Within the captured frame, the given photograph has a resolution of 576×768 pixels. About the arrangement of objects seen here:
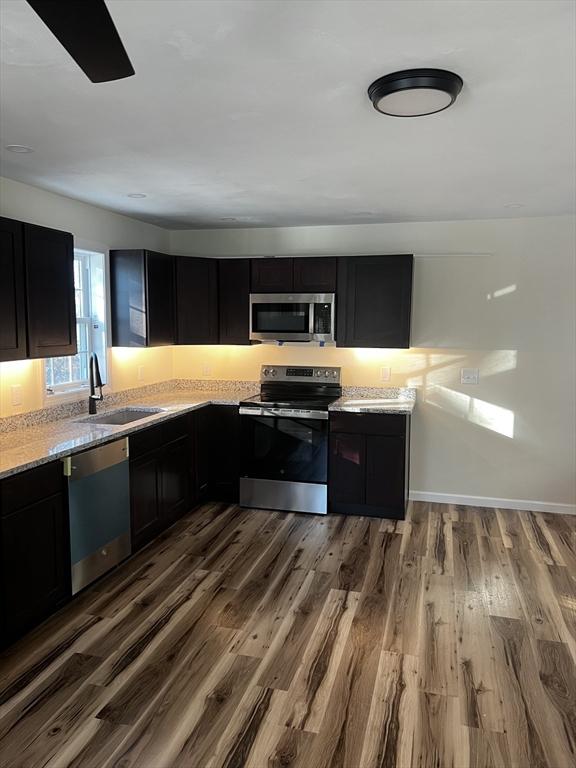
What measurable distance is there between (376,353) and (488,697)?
304cm

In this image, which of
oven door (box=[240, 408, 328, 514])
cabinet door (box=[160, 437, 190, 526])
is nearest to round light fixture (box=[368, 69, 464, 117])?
oven door (box=[240, 408, 328, 514])

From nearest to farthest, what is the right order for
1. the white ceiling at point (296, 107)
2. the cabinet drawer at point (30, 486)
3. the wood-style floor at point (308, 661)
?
the white ceiling at point (296, 107) < the wood-style floor at point (308, 661) < the cabinet drawer at point (30, 486)

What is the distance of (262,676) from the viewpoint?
8.25 feet

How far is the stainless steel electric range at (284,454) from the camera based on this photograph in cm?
452

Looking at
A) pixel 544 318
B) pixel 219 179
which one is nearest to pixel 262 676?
pixel 219 179

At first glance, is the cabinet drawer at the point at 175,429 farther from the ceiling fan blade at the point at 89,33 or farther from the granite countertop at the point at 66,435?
the ceiling fan blade at the point at 89,33

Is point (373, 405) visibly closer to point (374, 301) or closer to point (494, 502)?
point (374, 301)

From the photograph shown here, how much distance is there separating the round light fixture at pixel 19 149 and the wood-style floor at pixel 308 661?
8.05 feet

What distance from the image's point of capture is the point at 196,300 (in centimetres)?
493

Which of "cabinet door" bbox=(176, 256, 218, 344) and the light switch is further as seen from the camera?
"cabinet door" bbox=(176, 256, 218, 344)

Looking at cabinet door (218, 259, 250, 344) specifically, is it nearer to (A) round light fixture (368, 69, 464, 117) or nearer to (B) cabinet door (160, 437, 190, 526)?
(B) cabinet door (160, 437, 190, 526)

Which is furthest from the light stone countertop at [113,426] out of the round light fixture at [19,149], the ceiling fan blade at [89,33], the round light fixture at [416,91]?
the round light fixture at [416,91]

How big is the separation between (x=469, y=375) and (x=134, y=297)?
2.90m

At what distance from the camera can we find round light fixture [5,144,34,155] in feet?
8.83
